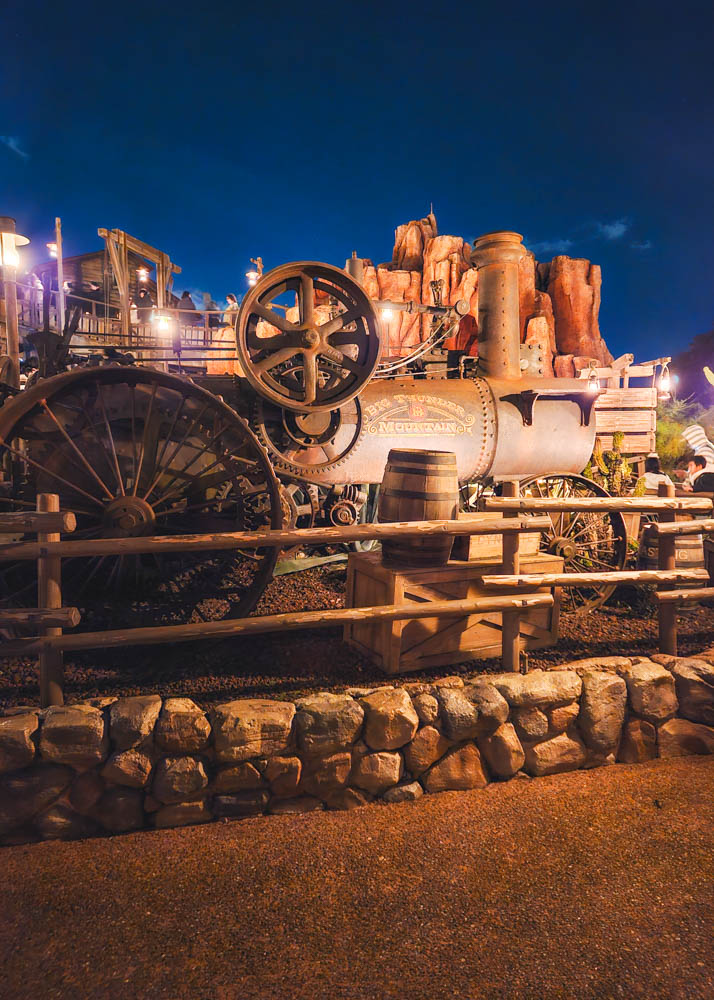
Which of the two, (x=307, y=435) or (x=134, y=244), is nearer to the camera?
(x=307, y=435)

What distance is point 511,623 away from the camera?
4125 mm

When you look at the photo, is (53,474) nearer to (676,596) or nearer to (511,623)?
(511,623)

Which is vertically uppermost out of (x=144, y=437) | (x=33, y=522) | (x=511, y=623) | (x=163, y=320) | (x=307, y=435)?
(x=163, y=320)

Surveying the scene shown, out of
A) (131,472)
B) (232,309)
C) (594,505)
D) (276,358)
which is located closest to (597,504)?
(594,505)

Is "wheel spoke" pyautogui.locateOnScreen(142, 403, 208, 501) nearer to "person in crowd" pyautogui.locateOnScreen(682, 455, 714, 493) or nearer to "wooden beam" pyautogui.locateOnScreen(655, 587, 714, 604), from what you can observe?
"wooden beam" pyautogui.locateOnScreen(655, 587, 714, 604)

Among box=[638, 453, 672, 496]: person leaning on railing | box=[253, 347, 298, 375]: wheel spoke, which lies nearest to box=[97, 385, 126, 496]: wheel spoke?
box=[253, 347, 298, 375]: wheel spoke

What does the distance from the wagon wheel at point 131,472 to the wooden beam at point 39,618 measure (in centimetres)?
119

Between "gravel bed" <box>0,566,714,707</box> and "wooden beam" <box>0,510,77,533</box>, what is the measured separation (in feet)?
3.41

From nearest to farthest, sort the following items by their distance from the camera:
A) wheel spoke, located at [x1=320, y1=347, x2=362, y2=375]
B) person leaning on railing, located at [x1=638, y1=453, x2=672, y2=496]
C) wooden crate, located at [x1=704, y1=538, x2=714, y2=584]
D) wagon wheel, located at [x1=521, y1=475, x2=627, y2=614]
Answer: wheel spoke, located at [x1=320, y1=347, x2=362, y2=375] → wagon wheel, located at [x1=521, y1=475, x2=627, y2=614] → wooden crate, located at [x1=704, y1=538, x2=714, y2=584] → person leaning on railing, located at [x1=638, y1=453, x2=672, y2=496]

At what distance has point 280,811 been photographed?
10.8 feet

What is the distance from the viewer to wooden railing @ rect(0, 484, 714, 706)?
3.19 meters

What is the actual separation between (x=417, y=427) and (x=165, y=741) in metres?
4.76

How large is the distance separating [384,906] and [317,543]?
2103 mm

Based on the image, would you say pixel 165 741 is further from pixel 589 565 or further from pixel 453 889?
pixel 589 565
